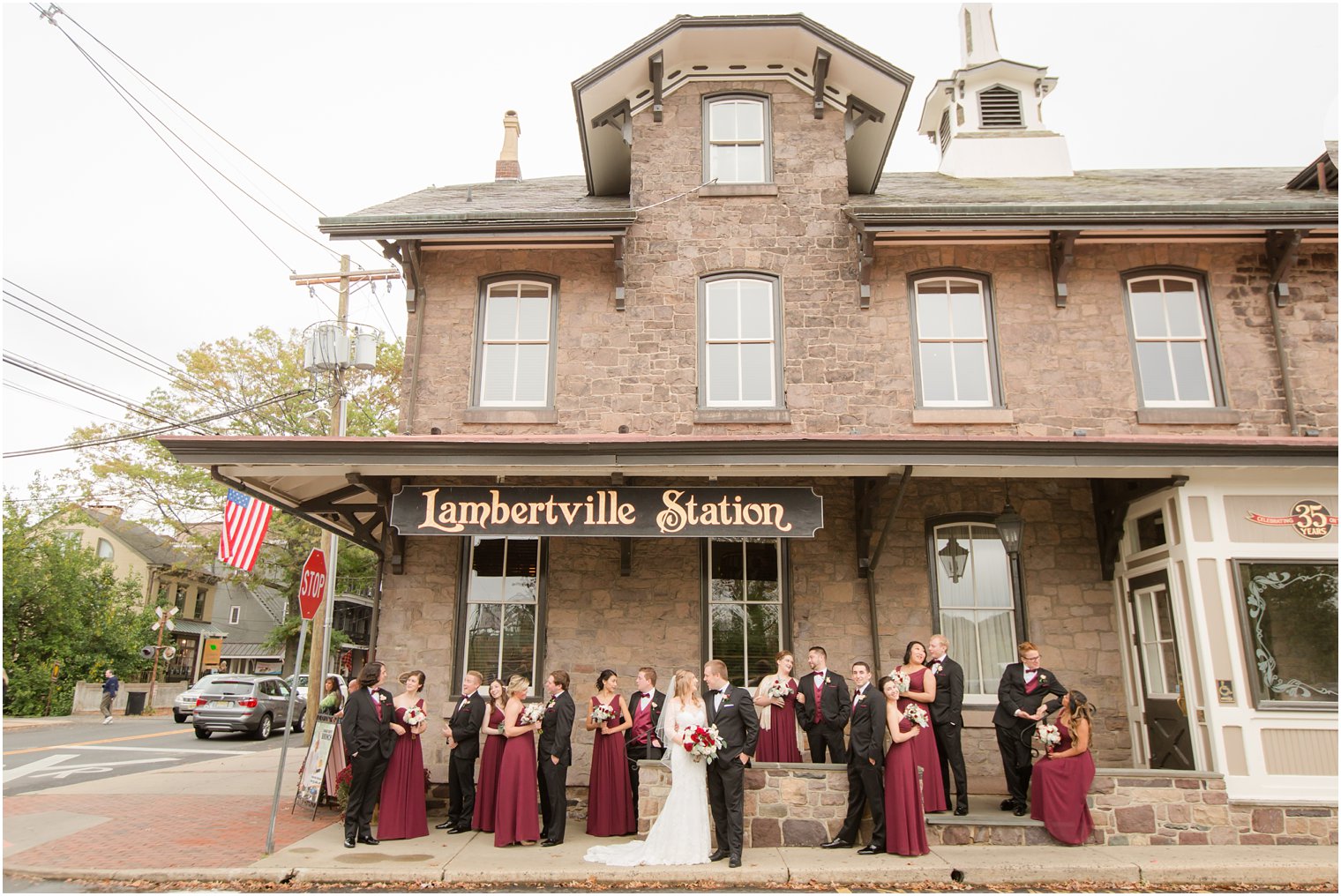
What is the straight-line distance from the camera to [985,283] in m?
11.5

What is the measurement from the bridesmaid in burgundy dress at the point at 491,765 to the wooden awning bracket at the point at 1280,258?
1103 cm

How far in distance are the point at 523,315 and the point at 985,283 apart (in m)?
6.29

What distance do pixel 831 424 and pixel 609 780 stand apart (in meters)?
5.08

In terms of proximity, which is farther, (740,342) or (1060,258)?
(740,342)

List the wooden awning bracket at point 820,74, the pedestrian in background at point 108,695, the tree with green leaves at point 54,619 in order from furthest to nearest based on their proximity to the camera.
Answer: the tree with green leaves at point 54,619 < the pedestrian in background at point 108,695 < the wooden awning bracket at point 820,74

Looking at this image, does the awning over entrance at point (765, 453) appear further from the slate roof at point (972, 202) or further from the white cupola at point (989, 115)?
the white cupola at point (989, 115)

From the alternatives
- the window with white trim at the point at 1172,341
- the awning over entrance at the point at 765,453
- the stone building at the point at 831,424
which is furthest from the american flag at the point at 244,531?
the window with white trim at the point at 1172,341

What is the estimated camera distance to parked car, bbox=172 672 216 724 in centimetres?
2271

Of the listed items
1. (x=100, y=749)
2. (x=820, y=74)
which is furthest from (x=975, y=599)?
(x=100, y=749)

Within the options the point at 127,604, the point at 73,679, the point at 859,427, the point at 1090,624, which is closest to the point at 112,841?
the point at 859,427

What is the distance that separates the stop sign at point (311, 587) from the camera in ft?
26.9

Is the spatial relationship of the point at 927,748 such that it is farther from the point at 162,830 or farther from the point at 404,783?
the point at 162,830

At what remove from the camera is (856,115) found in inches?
487

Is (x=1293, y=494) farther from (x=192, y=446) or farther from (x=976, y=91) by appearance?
(x=192, y=446)
